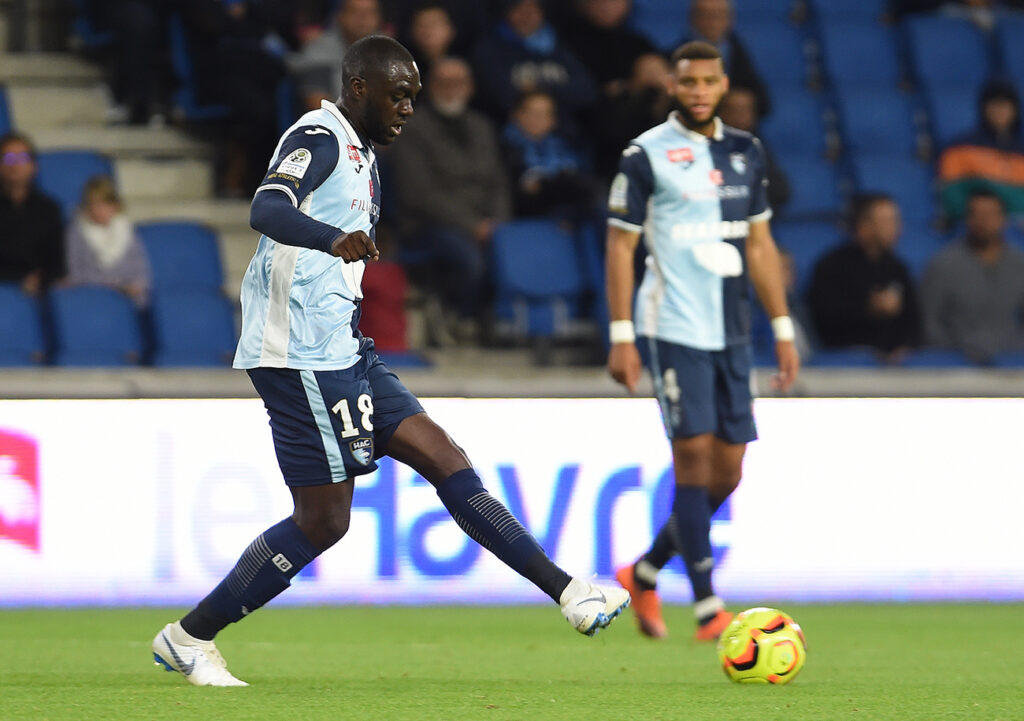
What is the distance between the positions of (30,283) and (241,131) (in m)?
2.07

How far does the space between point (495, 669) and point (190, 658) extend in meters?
1.18

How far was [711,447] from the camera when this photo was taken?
253 inches

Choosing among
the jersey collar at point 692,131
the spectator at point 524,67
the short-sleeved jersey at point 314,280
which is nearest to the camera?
the short-sleeved jersey at point 314,280

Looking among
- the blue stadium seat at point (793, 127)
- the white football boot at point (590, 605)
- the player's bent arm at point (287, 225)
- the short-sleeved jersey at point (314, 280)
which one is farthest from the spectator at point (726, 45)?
the player's bent arm at point (287, 225)

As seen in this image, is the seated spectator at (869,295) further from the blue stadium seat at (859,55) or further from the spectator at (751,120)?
the blue stadium seat at (859,55)

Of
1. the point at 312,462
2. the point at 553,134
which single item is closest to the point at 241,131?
the point at 553,134

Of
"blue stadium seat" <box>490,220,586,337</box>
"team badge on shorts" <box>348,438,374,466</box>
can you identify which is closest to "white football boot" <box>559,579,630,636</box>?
"team badge on shorts" <box>348,438,374,466</box>

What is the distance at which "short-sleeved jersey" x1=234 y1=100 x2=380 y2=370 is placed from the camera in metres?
4.67

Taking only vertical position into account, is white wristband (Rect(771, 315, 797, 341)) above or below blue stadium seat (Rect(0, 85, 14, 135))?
below

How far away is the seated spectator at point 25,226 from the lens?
31.0ft

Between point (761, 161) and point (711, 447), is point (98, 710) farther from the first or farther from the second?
point (761, 161)

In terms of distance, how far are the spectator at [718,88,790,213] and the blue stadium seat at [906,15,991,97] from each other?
1890 millimetres

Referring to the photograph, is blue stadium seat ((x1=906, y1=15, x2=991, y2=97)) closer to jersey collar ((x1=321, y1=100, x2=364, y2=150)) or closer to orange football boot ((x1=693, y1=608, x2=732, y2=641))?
orange football boot ((x1=693, y1=608, x2=732, y2=641))

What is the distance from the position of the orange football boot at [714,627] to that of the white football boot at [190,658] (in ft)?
6.31
